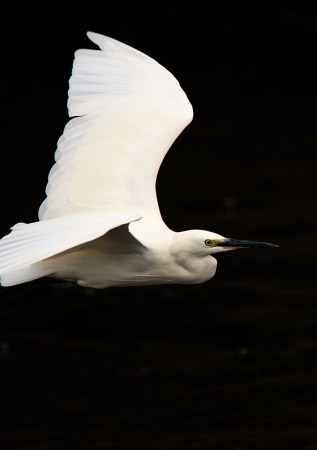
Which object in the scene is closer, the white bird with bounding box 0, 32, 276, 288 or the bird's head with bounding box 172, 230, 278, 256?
the white bird with bounding box 0, 32, 276, 288

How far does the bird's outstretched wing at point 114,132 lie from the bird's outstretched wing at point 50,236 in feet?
3.06

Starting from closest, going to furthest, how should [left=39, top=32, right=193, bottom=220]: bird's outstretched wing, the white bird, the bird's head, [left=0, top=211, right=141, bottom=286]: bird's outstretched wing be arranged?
[left=0, top=211, right=141, bottom=286]: bird's outstretched wing, the white bird, the bird's head, [left=39, top=32, right=193, bottom=220]: bird's outstretched wing

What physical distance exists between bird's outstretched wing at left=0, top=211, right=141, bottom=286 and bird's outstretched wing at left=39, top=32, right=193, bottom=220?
3.06 ft

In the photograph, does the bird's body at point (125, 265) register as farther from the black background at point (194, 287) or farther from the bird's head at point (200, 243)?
the black background at point (194, 287)

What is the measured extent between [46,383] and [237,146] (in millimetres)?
4890

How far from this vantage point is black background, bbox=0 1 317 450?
955 centimetres

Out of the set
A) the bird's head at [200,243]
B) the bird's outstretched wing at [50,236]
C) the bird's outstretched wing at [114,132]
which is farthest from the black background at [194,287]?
the bird's outstretched wing at [50,236]

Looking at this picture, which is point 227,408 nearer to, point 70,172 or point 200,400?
point 200,400

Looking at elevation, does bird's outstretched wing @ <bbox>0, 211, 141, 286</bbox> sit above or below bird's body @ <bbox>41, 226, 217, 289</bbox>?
above

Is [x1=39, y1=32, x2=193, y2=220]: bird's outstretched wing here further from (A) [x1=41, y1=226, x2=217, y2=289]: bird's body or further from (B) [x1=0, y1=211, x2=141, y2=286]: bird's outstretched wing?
(B) [x1=0, y1=211, x2=141, y2=286]: bird's outstretched wing

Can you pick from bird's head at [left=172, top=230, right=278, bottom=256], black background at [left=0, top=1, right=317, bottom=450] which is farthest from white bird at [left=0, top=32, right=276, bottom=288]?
black background at [left=0, top=1, right=317, bottom=450]

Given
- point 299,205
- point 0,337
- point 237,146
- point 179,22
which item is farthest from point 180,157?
point 0,337

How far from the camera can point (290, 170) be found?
13.3m

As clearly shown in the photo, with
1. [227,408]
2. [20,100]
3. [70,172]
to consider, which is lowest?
[227,408]
